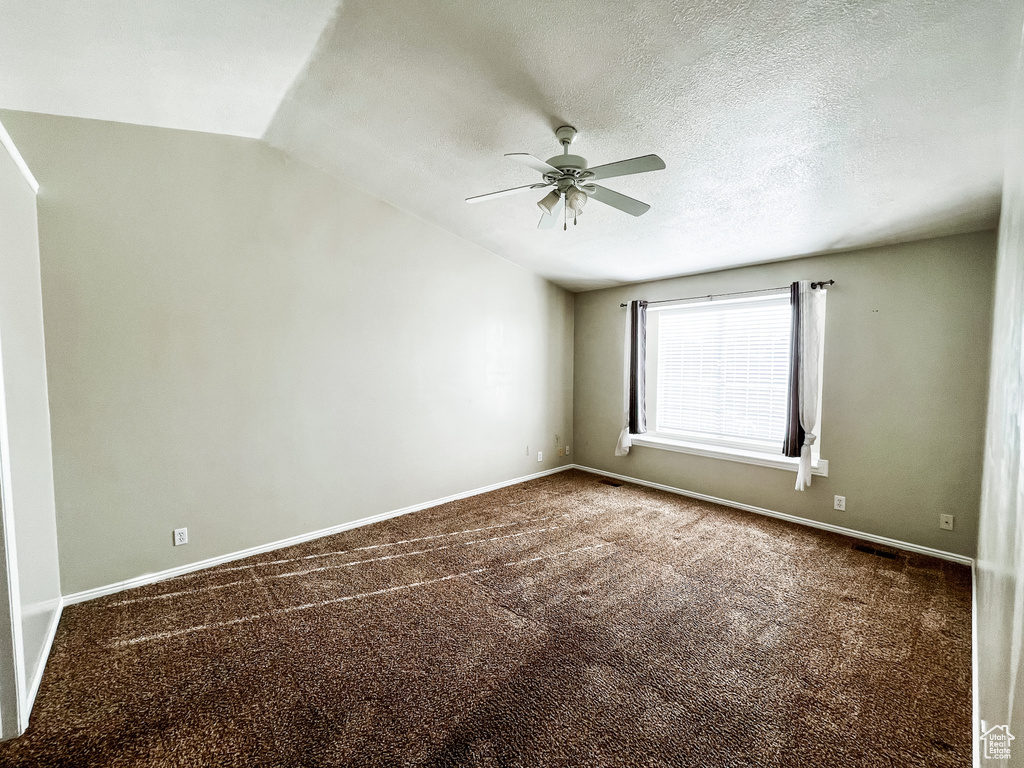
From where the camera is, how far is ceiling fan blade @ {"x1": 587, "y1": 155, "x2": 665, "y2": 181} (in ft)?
6.07

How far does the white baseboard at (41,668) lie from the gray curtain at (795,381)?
189 inches

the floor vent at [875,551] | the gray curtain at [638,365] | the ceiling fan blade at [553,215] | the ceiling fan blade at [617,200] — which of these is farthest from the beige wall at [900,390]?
the ceiling fan blade at [553,215]

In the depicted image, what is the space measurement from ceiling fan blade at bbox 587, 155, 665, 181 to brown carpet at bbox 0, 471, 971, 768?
7.58 feet

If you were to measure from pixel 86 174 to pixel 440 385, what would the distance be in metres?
2.72

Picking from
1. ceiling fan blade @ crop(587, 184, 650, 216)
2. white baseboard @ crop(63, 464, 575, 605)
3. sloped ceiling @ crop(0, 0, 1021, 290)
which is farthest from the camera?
white baseboard @ crop(63, 464, 575, 605)

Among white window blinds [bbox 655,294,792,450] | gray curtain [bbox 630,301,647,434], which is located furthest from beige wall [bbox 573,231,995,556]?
gray curtain [bbox 630,301,647,434]

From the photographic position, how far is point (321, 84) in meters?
2.35

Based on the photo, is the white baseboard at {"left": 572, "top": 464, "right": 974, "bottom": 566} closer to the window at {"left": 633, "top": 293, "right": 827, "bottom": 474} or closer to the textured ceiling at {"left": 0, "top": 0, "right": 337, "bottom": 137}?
the window at {"left": 633, "top": 293, "right": 827, "bottom": 474}

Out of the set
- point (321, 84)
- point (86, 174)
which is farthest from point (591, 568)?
point (86, 174)

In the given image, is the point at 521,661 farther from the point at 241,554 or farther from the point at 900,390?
the point at 900,390

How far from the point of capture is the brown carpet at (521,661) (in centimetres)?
150

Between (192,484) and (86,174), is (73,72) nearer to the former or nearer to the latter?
(86,174)

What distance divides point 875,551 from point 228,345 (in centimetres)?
499

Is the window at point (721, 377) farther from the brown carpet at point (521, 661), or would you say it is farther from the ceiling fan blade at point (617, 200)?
the ceiling fan blade at point (617, 200)
